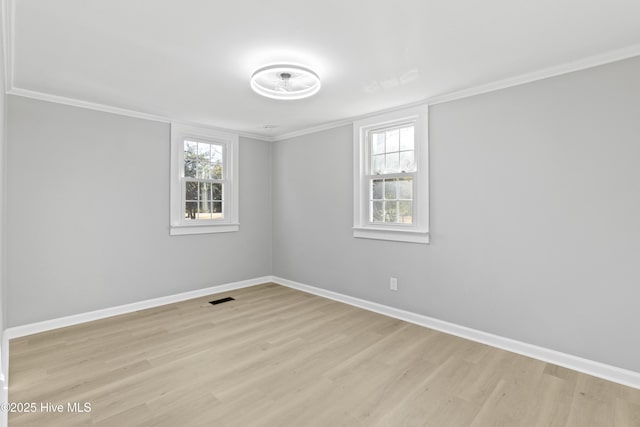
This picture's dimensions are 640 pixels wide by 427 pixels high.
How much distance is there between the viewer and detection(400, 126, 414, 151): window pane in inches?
145

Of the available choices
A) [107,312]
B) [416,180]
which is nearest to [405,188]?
[416,180]

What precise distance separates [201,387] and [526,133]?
11.1 ft

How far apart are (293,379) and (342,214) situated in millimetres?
2360

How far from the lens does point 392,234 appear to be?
3752mm

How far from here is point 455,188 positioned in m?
3.25

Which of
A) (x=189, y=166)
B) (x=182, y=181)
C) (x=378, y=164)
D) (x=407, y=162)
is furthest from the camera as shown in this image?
(x=189, y=166)

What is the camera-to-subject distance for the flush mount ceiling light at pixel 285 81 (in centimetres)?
255

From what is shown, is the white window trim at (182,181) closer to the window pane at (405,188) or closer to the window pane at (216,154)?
the window pane at (216,154)

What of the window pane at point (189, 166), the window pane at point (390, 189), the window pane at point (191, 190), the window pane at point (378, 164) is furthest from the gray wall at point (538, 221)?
the window pane at point (189, 166)

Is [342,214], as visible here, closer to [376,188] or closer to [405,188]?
[376,188]

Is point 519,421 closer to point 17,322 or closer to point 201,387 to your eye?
point 201,387

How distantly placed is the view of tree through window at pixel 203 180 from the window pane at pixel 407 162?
269cm

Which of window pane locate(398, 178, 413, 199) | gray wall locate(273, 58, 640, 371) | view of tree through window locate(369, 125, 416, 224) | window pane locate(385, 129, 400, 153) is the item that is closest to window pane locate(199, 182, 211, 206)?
view of tree through window locate(369, 125, 416, 224)

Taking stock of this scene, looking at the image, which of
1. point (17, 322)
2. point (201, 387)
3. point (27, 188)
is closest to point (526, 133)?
point (201, 387)
